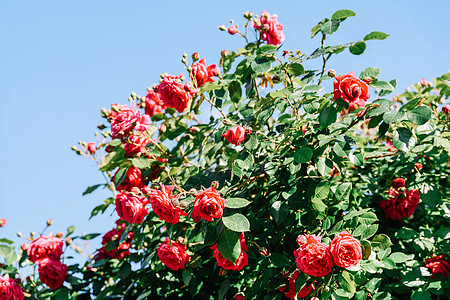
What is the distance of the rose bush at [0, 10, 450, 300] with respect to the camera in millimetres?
1796

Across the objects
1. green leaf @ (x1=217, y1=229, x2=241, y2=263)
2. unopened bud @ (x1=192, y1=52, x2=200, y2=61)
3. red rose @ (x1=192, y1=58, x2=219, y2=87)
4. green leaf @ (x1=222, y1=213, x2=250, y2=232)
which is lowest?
green leaf @ (x1=217, y1=229, x2=241, y2=263)

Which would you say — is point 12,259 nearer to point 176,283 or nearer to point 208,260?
point 176,283

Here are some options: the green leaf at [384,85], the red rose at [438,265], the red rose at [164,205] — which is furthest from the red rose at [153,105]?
the red rose at [438,265]

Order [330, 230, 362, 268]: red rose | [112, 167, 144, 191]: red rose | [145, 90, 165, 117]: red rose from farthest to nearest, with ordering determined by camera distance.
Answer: [145, 90, 165, 117]: red rose, [112, 167, 144, 191]: red rose, [330, 230, 362, 268]: red rose

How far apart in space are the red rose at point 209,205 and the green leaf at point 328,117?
1.74 ft

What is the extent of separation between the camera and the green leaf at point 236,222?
5.46 feet

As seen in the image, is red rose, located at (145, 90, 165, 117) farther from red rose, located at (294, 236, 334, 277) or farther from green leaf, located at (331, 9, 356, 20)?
red rose, located at (294, 236, 334, 277)

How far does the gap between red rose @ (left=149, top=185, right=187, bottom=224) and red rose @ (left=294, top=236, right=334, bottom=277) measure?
20.4 inches

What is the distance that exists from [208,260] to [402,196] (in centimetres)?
115

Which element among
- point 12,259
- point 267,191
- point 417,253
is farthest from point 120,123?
point 417,253

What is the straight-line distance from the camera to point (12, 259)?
2.72 metres

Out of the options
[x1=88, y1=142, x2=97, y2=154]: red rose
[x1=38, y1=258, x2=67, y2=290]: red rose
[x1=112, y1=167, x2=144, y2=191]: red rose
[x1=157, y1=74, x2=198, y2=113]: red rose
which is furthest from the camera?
[x1=88, y1=142, x2=97, y2=154]: red rose

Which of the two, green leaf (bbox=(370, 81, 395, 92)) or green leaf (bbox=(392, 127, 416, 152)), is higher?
green leaf (bbox=(370, 81, 395, 92))

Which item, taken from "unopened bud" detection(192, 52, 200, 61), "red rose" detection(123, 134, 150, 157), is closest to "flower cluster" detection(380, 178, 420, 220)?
"unopened bud" detection(192, 52, 200, 61)
